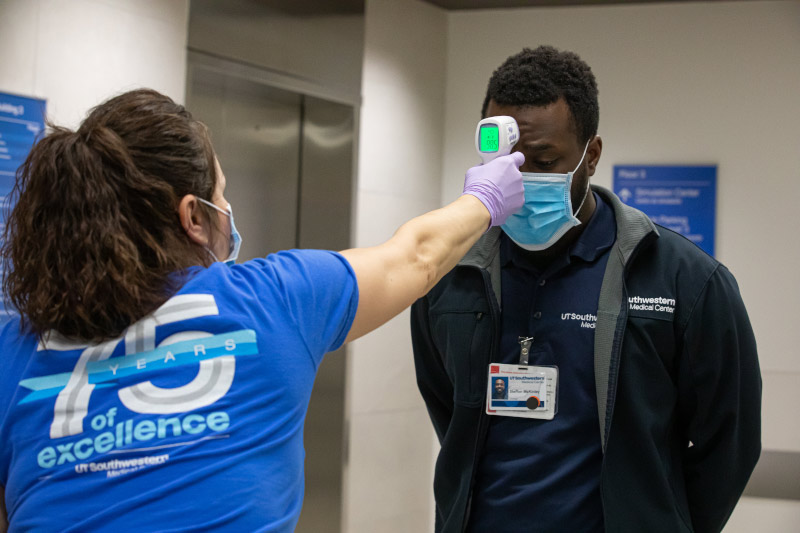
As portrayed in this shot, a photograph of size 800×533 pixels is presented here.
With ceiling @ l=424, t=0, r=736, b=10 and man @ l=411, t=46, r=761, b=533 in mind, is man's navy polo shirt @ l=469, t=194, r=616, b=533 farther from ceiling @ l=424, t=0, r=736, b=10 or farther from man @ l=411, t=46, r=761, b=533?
ceiling @ l=424, t=0, r=736, b=10

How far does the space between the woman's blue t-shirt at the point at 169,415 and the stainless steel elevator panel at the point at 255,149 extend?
244cm

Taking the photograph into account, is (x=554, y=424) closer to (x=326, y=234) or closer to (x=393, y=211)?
(x=326, y=234)

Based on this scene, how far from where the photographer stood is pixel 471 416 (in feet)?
5.74

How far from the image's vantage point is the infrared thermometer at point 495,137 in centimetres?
170

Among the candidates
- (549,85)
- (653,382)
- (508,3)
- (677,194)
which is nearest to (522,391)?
(653,382)

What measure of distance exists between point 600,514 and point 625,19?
11.1 ft

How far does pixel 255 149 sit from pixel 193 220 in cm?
265

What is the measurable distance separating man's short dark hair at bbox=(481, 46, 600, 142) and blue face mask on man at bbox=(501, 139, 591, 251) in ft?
0.47

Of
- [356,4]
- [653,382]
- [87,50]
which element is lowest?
[653,382]

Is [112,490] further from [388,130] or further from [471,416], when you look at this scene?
[388,130]

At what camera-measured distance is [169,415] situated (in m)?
1.04

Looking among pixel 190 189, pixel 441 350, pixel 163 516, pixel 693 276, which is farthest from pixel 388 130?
pixel 163 516

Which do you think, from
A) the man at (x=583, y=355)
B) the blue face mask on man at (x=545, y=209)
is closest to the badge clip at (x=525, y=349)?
the man at (x=583, y=355)

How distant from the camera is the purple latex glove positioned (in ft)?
5.26
